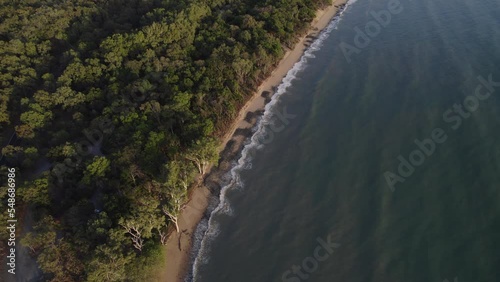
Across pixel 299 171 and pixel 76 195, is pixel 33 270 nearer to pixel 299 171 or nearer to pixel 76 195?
pixel 76 195

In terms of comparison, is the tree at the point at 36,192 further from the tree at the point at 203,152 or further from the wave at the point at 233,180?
the wave at the point at 233,180

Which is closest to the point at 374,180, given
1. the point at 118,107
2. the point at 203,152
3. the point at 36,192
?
the point at 203,152

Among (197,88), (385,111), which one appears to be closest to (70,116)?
(197,88)

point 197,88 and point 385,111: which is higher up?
point 197,88

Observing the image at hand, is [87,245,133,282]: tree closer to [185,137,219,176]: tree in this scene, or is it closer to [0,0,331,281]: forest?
[0,0,331,281]: forest

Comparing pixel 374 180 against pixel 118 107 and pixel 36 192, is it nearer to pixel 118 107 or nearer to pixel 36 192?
pixel 118 107

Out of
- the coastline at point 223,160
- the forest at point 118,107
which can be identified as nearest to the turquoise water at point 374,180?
the coastline at point 223,160

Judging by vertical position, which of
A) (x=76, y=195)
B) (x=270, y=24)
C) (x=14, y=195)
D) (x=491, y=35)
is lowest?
(x=491, y=35)
